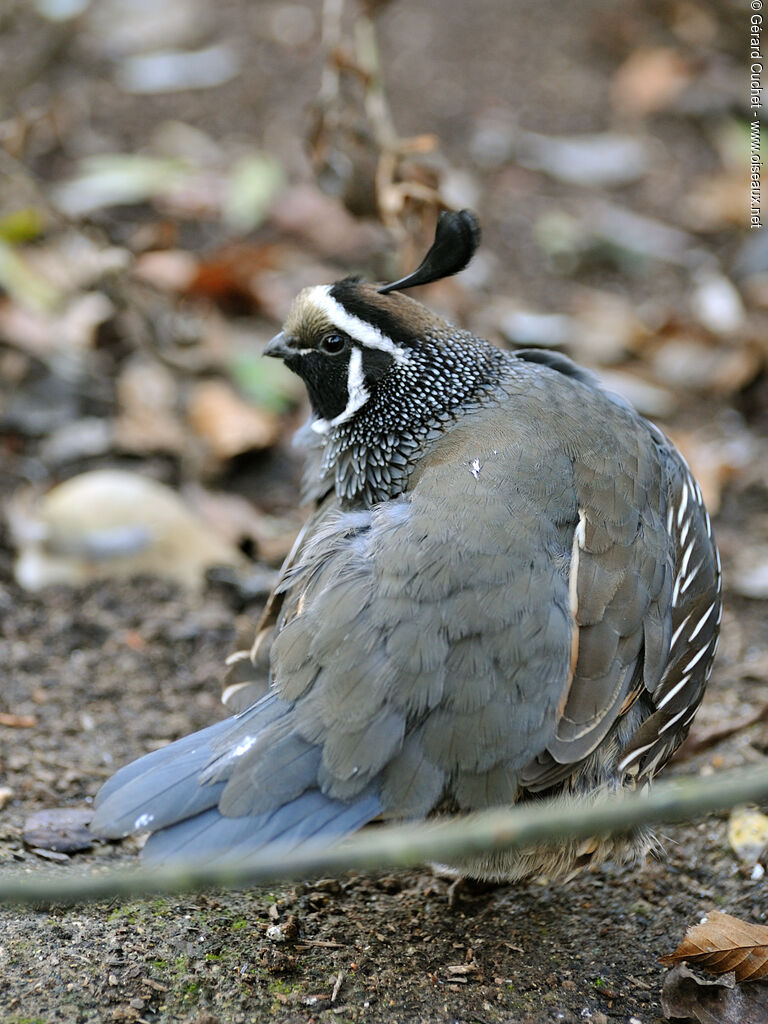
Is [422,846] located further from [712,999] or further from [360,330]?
[360,330]

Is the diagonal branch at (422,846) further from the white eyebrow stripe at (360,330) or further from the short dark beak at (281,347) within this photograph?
the short dark beak at (281,347)

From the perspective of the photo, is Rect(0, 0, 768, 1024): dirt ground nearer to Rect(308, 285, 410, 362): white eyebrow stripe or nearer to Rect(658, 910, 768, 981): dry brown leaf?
Rect(658, 910, 768, 981): dry brown leaf

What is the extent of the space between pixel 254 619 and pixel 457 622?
6.19ft

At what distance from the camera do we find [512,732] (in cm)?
276

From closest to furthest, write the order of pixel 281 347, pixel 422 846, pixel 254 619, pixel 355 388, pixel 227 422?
pixel 422 846, pixel 355 388, pixel 281 347, pixel 254 619, pixel 227 422

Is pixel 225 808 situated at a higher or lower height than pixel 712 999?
higher

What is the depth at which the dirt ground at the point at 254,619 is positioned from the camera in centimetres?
286

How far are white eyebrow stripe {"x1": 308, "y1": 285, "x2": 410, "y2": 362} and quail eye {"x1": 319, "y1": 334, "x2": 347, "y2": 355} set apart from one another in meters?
0.03

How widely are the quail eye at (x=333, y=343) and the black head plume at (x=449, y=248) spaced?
189mm

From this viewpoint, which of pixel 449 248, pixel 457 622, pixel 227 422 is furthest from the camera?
pixel 227 422

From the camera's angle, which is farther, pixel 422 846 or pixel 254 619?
pixel 254 619

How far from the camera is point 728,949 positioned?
288 centimetres

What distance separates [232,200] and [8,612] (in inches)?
133

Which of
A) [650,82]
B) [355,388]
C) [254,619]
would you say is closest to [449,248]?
[355,388]
